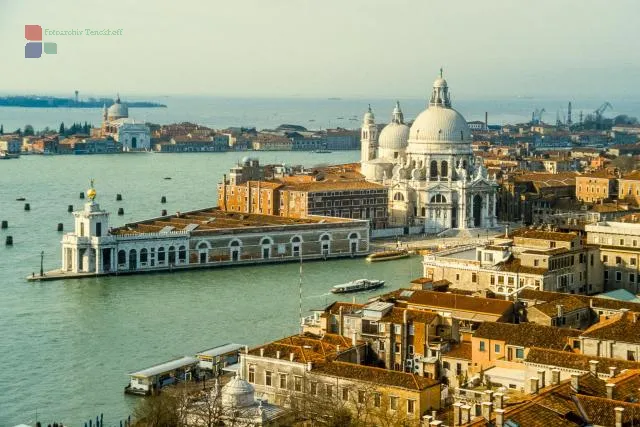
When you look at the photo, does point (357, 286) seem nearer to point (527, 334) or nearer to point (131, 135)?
point (527, 334)

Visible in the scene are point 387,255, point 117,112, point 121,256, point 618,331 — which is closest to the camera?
point 618,331

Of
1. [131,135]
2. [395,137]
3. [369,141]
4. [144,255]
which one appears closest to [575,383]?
[144,255]

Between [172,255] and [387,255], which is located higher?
[172,255]

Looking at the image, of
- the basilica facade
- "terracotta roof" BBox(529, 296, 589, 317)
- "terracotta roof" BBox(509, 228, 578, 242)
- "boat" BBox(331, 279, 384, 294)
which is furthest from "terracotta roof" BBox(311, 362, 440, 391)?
the basilica facade

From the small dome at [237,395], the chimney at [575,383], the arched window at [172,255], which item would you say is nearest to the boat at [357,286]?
the arched window at [172,255]

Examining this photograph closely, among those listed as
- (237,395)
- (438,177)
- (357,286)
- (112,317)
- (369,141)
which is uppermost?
(369,141)

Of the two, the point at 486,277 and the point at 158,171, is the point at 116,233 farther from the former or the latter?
the point at 158,171

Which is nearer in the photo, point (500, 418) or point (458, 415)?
point (500, 418)

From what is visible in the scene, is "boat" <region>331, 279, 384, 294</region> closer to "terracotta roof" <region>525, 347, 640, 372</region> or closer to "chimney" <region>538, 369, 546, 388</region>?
"terracotta roof" <region>525, 347, 640, 372</region>
